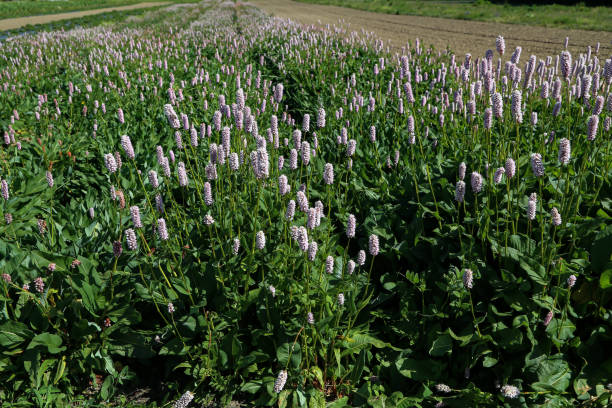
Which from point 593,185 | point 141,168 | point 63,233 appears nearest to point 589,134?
point 593,185

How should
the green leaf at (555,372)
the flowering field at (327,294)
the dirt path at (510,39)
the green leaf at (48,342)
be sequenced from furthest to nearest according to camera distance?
the dirt path at (510,39) < the green leaf at (48,342) < the flowering field at (327,294) < the green leaf at (555,372)

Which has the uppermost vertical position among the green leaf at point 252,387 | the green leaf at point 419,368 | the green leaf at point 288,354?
the green leaf at point 288,354

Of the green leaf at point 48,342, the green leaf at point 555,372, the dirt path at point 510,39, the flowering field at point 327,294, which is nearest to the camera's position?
the green leaf at point 555,372

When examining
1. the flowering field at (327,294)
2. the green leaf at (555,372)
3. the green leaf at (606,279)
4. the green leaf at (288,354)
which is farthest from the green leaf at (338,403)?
the green leaf at (606,279)

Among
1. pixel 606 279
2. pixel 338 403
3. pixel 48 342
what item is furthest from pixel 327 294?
pixel 48 342

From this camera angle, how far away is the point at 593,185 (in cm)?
324

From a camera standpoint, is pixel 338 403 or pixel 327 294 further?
pixel 327 294

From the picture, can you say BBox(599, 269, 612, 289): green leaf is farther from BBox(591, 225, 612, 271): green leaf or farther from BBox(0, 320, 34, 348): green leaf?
BBox(0, 320, 34, 348): green leaf

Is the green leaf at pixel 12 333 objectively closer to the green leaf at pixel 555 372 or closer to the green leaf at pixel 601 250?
the green leaf at pixel 555 372

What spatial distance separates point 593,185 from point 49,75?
33.8ft

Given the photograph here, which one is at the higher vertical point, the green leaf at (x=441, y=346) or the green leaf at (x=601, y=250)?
the green leaf at (x=601, y=250)

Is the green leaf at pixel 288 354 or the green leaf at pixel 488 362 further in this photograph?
the green leaf at pixel 288 354

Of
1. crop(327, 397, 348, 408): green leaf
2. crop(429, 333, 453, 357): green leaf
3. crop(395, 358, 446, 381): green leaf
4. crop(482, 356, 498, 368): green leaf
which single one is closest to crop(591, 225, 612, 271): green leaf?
crop(482, 356, 498, 368): green leaf

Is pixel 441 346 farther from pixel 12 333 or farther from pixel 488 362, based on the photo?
pixel 12 333
